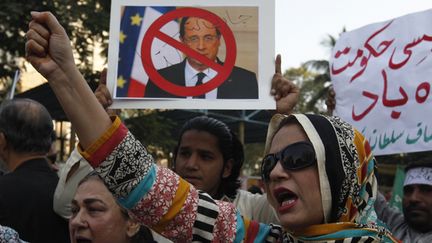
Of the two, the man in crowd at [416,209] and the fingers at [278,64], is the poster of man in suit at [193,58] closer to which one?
the fingers at [278,64]

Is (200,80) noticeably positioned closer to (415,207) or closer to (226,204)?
(226,204)

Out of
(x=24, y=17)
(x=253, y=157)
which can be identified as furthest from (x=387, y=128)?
(x=253, y=157)

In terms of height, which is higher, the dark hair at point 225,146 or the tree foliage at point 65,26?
the tree foliage at point 65,26

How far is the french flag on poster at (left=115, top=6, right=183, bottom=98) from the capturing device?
239 cm

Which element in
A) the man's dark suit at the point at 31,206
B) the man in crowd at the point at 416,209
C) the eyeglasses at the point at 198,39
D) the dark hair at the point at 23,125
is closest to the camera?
the eyeglasses at the point at 198,39

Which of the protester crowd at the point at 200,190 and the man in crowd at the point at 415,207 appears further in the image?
the man in crowd at the point at 415,207

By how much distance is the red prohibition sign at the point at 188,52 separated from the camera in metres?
2.42

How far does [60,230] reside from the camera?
289 centimetres

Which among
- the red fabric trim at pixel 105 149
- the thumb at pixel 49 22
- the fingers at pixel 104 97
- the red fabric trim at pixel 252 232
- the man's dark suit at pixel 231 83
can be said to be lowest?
the red fabric trim at pixel 252 232

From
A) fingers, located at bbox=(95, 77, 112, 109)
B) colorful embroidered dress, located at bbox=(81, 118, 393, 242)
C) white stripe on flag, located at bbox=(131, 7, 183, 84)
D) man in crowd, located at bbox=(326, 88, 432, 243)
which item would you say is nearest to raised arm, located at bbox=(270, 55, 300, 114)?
white stripe on flag, located at bbox=(131, 7, 183, 84)

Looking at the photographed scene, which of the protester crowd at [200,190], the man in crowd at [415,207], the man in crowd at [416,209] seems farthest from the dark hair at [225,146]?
the man in crowd at [416,209]

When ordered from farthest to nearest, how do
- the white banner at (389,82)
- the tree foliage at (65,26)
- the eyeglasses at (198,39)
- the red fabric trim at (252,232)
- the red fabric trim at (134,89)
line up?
the tree foliage at (65,26)
the white banner at (389,82)
the eyeglasses at (198,39)
the red fabric trim at (134,89)
the red fabric trim at (252,232)

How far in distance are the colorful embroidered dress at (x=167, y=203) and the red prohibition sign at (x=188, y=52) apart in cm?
69

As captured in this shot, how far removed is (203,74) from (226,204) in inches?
28.6
